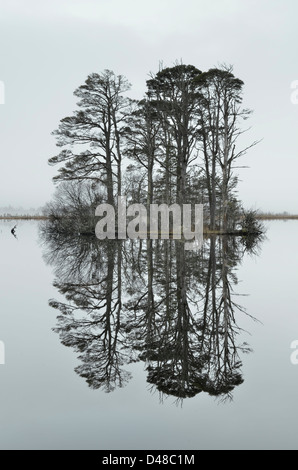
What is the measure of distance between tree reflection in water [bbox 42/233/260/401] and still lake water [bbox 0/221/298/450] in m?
0.02

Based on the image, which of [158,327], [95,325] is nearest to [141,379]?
[158,327]

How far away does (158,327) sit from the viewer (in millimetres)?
4797

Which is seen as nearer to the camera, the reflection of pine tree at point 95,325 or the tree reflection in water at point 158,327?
the tree reflection in water at point 158,327

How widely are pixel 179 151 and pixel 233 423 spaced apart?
21354 millimetres

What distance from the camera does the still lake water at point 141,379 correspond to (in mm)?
2475

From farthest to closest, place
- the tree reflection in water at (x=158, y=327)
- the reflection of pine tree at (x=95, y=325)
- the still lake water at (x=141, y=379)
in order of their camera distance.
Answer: the reflection of pine tree at (x=95, y=325) → the tree reflection in water at (x=158, y=327) → the still lake water at (x=141, y=379)

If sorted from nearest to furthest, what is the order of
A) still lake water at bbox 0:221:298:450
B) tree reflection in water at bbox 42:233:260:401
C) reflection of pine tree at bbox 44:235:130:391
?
still lake water at bbox 0:221:298:450 → tree reflection in water at bbox 42:233:260:401 → reflection of pine tree at bbox 44:235:130:391

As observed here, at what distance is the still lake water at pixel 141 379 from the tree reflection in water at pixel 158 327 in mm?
19

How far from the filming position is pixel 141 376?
11.1 ft

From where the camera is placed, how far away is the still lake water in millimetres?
2475

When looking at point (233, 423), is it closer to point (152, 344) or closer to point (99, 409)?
point (99, 409)

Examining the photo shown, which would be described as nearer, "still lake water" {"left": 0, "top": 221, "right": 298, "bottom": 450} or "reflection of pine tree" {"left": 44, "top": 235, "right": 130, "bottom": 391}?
"still lake water" {"left": 0, "top": 221, "right": 298, "bottom": 450}

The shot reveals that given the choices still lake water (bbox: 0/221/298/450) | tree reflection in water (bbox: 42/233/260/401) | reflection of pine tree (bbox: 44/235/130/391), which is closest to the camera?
still lake water (bbox: 0/221/298/450)

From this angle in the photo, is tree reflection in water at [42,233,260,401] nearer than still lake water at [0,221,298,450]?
No
